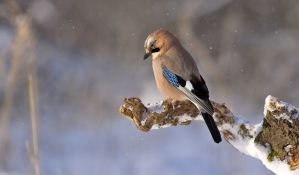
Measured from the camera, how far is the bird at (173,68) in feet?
→ 9.53

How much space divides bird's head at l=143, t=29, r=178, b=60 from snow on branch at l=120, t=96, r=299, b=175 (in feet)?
1.65

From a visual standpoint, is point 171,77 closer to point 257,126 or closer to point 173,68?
point 173,68

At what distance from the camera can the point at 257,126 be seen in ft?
7.63

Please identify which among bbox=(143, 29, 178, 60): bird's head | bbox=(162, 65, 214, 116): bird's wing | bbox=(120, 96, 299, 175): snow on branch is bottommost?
bbox=(120, 96, 299, 175): snow on branch

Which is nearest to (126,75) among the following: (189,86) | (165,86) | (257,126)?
(165,86)

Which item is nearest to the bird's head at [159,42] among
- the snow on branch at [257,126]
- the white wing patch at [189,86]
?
the white wing patch at [189,86]

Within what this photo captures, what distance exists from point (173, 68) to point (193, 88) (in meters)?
0.23

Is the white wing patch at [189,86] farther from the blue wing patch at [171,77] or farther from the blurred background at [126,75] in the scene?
the blurred background at [126,75]

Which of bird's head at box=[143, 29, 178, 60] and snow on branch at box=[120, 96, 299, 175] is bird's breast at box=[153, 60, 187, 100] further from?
snow on branch at box=[120, 96, 299, 175]

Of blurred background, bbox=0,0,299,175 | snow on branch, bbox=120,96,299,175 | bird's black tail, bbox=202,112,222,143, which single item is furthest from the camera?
blurred background, bbox=0,0,299,175

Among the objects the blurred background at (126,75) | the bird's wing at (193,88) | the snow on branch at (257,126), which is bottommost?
the snow on branch at (257,126)

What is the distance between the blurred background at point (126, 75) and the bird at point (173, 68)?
2.02m

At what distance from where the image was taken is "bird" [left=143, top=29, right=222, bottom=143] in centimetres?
291

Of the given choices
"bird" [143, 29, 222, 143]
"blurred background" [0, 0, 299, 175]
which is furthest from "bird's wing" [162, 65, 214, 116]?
"blurred background" [0, 0, 299, 175]
